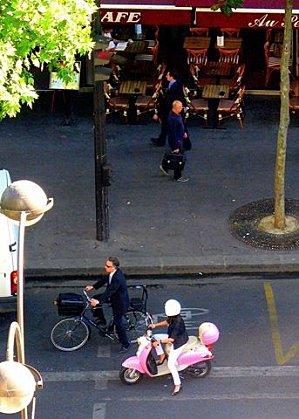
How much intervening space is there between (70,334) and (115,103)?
7.39 metres

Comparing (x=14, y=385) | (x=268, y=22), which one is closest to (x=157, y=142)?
(x=268, y=22)

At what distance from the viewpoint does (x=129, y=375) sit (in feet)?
41.6

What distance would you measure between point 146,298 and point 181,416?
92.0 inches

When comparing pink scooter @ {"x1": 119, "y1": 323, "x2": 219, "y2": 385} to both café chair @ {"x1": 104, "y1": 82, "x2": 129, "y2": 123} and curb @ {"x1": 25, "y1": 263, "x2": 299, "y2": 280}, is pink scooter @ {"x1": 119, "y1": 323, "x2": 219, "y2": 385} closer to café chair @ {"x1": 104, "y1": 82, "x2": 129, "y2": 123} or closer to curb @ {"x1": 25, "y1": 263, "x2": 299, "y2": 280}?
curb @ {"x1": 25, "y1": 263, "x2": 299, "y2": 280}

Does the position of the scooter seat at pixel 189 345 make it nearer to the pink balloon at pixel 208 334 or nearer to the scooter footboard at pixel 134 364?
the pink balloon at pixel 208 334

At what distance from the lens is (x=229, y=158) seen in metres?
18.8

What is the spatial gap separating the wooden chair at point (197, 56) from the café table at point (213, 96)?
115 centimetres

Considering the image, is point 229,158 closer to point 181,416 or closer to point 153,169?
point 153,169

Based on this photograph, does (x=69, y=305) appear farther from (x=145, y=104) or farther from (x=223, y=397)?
(x=145, y=104)

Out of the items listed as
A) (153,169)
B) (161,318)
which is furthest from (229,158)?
(161,318)

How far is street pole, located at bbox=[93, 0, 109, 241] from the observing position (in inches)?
589

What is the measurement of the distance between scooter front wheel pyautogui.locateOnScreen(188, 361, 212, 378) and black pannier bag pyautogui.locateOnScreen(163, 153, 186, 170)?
540 centimetres

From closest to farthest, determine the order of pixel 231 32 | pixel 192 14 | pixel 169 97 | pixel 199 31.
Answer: pixel 169 97
pixel 192 14
pixel 231 32
pixel 199 31

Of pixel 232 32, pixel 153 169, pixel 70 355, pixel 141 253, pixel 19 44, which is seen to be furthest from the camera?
pixel 232 32
